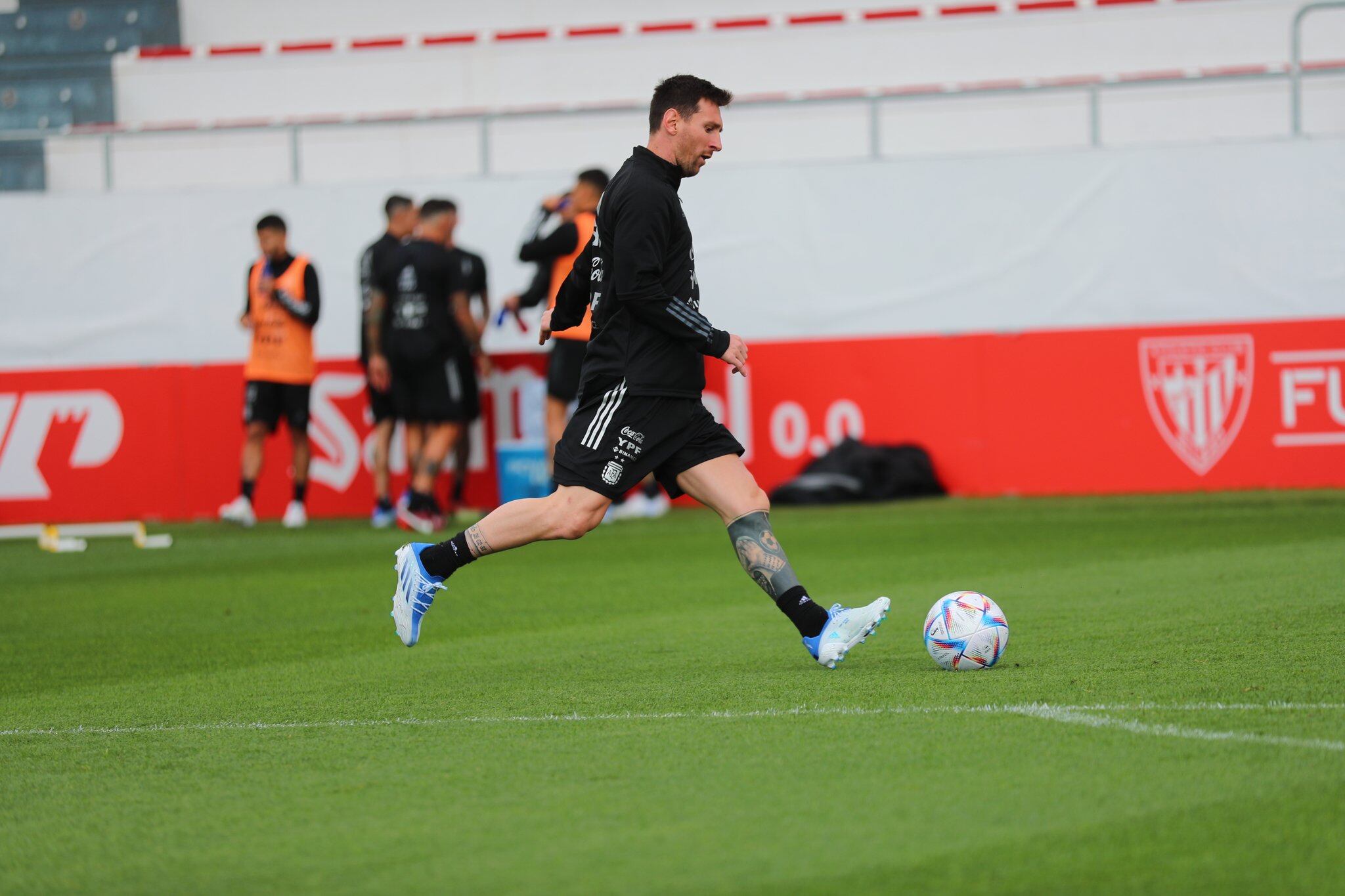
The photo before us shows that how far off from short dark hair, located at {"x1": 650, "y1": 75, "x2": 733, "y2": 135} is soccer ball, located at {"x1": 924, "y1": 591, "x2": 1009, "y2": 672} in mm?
1826

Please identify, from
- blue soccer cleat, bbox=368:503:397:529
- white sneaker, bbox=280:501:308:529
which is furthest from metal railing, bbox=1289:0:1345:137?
white sneaker, bbox=280:501:308:529

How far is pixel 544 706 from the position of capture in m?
5.52

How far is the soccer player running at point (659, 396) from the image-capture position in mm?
5848

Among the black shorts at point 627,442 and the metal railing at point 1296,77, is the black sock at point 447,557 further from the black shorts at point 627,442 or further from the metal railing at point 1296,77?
the metal railing at point 1296,77

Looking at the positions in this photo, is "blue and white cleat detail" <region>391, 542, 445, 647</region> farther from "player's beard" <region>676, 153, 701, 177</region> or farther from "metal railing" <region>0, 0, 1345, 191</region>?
"metal railing" <region>0, 0, 1345, 191</region>

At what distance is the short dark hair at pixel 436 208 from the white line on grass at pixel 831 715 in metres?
7.94

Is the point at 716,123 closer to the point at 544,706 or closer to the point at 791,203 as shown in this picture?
the point at 544,706

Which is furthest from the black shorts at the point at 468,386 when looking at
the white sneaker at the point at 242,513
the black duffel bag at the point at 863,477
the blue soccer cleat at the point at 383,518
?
the black duffel bag at the point at 863,477

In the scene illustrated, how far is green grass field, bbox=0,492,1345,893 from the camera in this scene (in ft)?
11.8

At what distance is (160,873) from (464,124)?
13946mm

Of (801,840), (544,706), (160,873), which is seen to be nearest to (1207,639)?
(544,706)

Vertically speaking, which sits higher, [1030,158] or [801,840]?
[1030,158]

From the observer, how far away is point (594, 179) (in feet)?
39.5

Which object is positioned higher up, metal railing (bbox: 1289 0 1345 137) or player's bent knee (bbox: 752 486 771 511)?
metal railing (bbox: 1289 0 1345 137)
